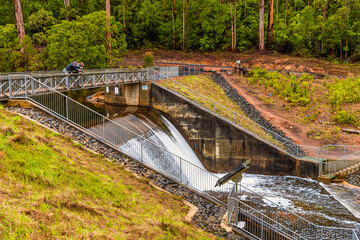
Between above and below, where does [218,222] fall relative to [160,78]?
below

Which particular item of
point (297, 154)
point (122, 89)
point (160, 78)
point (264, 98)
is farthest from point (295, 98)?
point (122, 89)

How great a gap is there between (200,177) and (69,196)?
10.3m

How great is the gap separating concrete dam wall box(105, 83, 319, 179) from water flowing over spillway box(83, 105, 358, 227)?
665 mm

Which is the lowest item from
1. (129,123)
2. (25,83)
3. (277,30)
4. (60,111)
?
(129,123)

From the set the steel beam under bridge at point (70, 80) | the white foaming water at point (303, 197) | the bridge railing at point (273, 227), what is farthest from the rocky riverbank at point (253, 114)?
the bridge railing at point (273, 227)

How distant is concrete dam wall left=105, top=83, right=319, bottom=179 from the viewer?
24.0m

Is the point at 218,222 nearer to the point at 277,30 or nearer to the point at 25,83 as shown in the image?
the point at 25,83

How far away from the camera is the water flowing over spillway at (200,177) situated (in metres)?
17.8

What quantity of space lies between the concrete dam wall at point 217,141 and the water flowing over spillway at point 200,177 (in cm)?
66

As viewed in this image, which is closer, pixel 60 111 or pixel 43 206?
pixel 43 206

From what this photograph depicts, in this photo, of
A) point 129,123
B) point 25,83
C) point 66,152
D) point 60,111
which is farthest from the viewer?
point 129,123

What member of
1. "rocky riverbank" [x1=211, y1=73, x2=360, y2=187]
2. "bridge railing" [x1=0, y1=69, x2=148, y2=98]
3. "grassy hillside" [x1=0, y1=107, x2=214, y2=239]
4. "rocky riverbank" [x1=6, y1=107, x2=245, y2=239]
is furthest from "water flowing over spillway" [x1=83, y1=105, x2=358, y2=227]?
"grassy hillside" [x1=0, y1=107, x2=214, y2=239]

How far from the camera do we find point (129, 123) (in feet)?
75.7

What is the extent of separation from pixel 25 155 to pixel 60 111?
7.26 m
